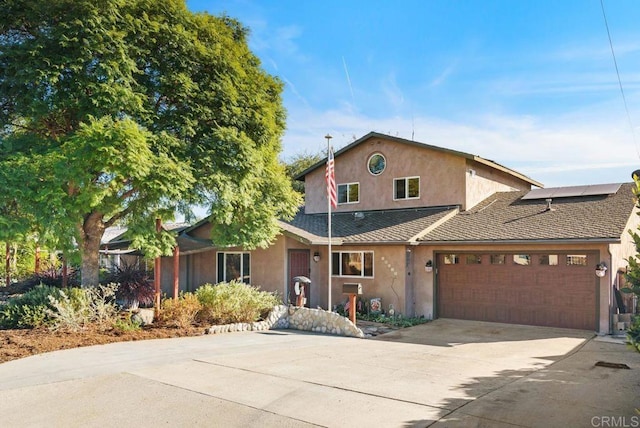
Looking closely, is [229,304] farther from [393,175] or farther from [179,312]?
[393,175]

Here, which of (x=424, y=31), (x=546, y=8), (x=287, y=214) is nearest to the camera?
(x=546, y=8)

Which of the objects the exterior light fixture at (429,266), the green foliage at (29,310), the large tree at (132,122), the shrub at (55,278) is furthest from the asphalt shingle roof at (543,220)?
the shrub at (55,278)

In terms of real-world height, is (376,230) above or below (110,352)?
above

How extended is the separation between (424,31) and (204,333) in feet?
38.0

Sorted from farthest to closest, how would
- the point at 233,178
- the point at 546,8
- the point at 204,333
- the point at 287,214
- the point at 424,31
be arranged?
the point at 287,214, the point at 424,31, the point at 233,178, the point at 204,333, the point at 546,8

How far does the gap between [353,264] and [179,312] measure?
6477 millimetres

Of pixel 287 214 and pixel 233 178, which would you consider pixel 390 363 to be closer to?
pixel 233 178

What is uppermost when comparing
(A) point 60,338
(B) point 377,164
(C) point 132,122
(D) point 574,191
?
(B) point 377,164

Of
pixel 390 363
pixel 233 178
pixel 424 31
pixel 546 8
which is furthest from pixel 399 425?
pixel 424 31

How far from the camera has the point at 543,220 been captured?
567 inches

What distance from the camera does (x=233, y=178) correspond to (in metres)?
13.4

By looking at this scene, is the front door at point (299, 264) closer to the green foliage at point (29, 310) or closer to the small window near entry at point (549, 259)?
the green foliage at point (29, 310)

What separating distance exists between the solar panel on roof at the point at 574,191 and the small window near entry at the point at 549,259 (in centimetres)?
378

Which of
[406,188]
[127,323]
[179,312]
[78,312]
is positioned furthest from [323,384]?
[406,188]
